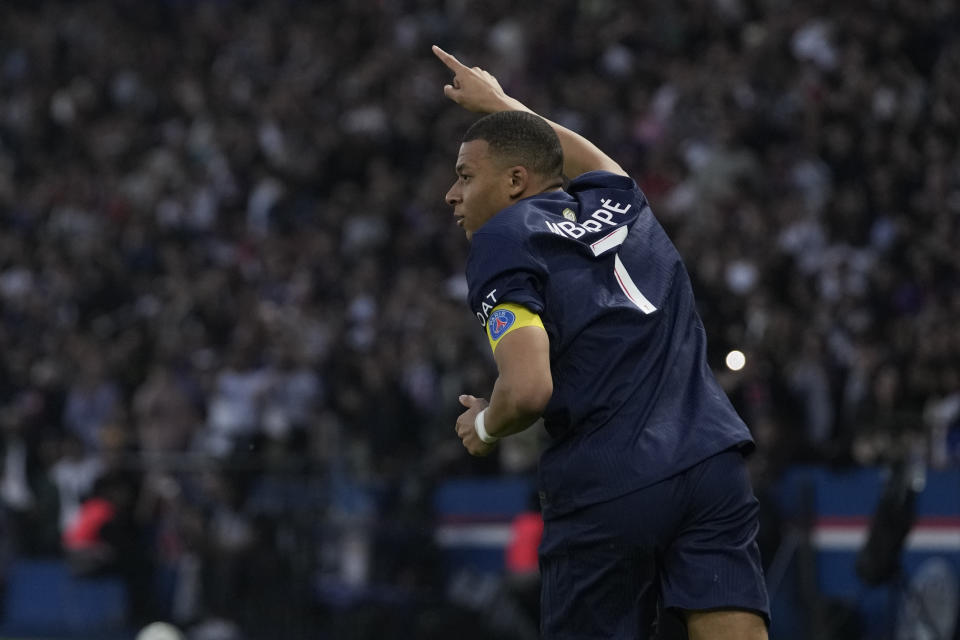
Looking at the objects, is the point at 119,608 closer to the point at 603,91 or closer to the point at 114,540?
the point at 114,540

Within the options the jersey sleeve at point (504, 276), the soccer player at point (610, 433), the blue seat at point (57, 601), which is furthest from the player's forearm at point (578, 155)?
the blue seat at point (57, 601)

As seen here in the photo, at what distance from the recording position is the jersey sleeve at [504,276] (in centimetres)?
408

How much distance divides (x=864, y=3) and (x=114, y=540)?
8.34 m

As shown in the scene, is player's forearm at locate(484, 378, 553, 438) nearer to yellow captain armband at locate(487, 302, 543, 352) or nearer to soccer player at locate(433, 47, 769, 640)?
soccer player at locate(433, 47, 769, 640)

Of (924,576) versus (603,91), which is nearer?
(924,576)

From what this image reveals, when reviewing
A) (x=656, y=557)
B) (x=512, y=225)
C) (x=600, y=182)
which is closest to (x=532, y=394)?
(x=512, y=225)

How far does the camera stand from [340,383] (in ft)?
46.7

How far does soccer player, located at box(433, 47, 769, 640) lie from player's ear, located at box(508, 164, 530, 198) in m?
0.08

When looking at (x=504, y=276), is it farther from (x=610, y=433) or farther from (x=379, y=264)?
(x=379, y=264)

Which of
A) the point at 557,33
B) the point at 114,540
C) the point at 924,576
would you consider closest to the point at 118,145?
the point at 557,33

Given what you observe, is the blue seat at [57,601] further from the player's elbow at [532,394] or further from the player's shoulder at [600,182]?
the player's elbow at [532,394]

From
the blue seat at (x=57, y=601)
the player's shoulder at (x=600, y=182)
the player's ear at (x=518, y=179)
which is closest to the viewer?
the player's ear at (x=518, y=179)

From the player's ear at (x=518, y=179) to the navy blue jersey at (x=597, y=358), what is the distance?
66 mm

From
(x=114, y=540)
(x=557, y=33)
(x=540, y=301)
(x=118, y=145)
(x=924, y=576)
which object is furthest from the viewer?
(x=118, y=145)
